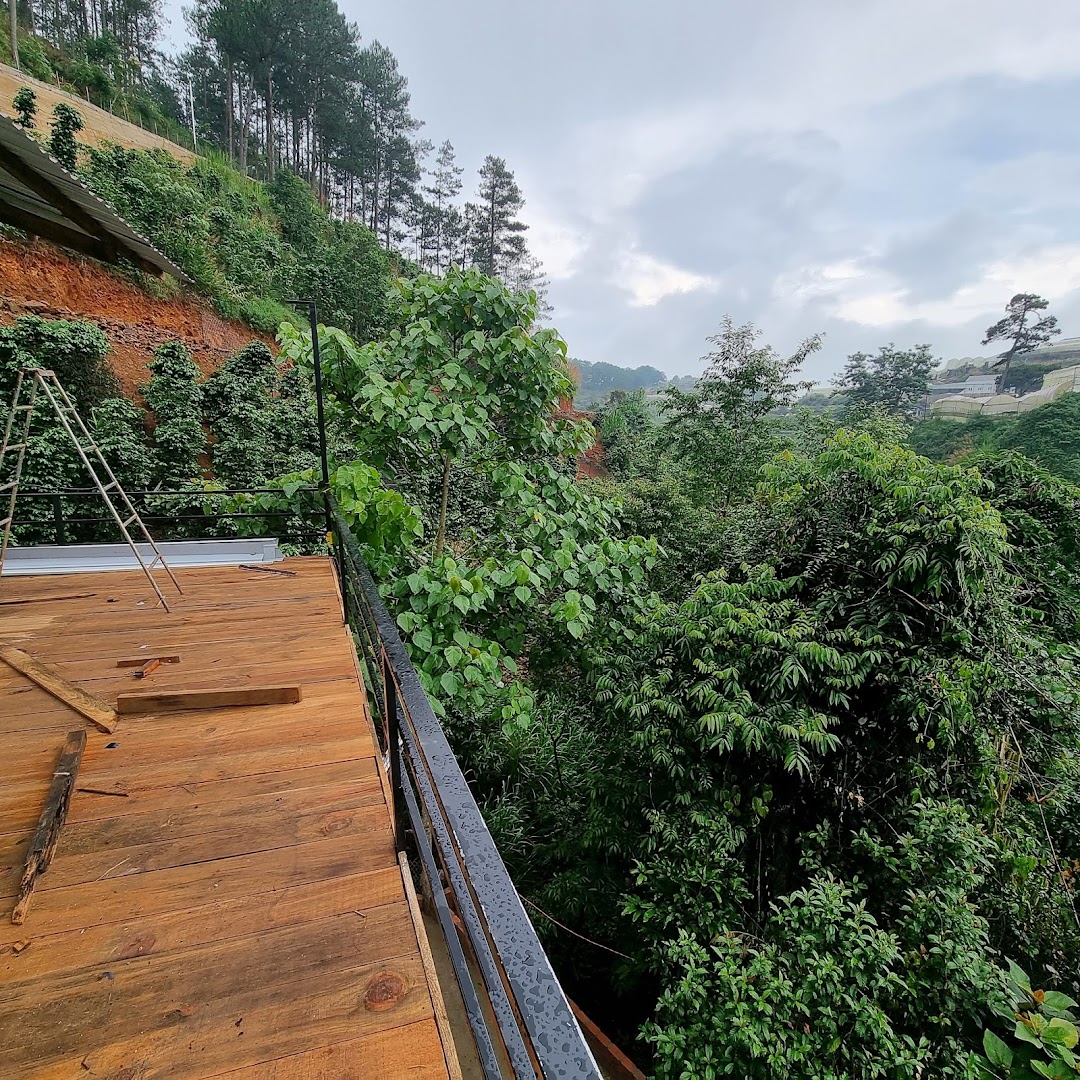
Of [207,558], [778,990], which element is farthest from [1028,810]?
[207,558]

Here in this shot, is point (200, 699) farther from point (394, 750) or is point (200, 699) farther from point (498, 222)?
point (498, 222)

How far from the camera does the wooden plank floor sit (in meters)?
0.78

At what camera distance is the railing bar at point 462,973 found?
67 centimetres

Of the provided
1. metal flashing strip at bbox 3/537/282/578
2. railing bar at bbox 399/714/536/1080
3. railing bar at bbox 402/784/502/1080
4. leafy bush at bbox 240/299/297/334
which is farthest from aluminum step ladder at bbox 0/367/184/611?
leafy bush at bbox 240/299/297/334

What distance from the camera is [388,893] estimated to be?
1050mm

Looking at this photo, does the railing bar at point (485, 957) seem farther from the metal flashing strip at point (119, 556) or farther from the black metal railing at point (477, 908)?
the metal flashing strip at point (119, 556)

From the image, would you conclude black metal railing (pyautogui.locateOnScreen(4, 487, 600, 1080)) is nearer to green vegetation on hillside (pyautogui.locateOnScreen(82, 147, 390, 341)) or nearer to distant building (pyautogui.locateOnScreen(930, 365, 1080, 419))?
green vegetation on hillside (pyautogui.locateOnScreen(82, 147, 390, 341))

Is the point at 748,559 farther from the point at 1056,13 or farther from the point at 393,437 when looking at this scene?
the point at 1056,13

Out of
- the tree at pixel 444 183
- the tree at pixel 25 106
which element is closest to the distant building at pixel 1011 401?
the tree at pixel 444 183

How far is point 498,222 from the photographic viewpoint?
80.3 feet

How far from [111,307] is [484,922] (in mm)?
13607

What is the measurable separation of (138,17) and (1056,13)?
3561cm

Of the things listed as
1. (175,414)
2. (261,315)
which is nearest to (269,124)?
(261,315)

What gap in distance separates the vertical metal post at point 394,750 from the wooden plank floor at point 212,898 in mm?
30
